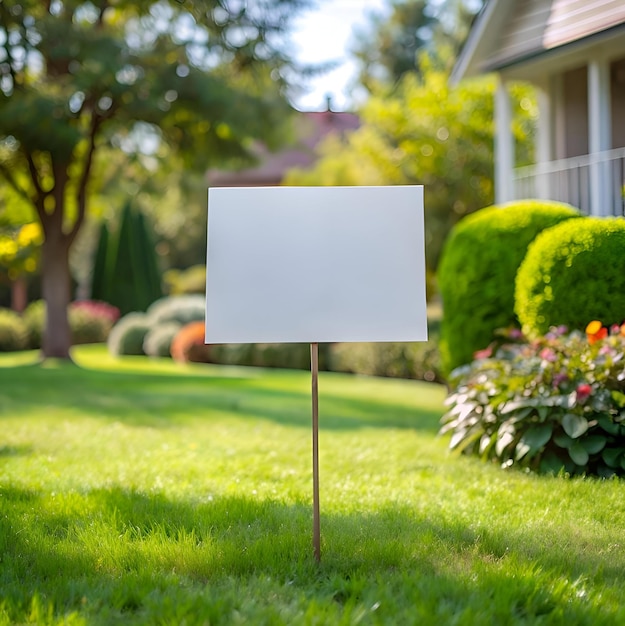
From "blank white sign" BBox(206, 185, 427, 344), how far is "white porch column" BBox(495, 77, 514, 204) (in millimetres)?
7306

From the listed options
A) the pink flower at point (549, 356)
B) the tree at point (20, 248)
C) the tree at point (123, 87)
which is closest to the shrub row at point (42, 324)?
the tree at point (20, 248)

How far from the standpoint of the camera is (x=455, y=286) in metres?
8.94

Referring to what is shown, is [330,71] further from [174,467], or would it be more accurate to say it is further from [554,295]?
[174,467]

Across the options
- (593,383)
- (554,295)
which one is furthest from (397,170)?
(593,383)

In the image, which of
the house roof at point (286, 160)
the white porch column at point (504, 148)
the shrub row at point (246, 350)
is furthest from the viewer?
the house roof at point (286, 160)

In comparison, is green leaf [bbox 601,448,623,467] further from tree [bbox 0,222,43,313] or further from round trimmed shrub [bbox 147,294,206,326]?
round trimmed shrub [bbox 147,294,206,326]

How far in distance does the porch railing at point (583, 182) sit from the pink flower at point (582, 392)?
4161 millimetres

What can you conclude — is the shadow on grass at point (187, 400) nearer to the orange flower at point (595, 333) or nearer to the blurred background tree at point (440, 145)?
the orange flower at point (595, 333)

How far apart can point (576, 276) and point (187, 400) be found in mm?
5385

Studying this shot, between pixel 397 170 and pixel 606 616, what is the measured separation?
1648 centimetres

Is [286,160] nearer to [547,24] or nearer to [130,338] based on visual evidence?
[130,338]

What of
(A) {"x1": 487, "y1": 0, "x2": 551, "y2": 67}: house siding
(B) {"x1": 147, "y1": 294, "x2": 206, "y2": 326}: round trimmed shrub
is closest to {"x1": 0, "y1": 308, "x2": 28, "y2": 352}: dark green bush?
(B) {"x1": 147, "y1": 294, "x2": 206, "y2": 326}: round trimmed shrub

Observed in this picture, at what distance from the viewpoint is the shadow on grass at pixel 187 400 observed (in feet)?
29.6

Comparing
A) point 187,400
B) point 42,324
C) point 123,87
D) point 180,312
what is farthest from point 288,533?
point 42,324
